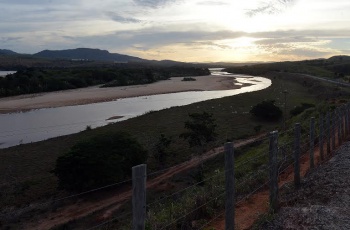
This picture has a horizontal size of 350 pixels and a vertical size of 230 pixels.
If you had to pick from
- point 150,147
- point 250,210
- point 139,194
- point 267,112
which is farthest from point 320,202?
point 267,112

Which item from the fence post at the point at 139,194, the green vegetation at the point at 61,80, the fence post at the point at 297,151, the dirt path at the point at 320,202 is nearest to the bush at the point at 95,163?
the dirt path at the point at 320,202

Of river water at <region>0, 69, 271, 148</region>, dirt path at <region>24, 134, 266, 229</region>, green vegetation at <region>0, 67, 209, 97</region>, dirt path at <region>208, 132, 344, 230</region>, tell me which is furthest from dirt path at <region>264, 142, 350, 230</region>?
green vegetation at <region>0, 67, 209, 97</region>

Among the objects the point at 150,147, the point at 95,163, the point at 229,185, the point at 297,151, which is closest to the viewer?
the point at 229,185

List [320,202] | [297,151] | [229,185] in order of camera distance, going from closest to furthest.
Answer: [229,185], [320,202], [297,151]

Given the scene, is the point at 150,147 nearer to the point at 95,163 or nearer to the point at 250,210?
the point at 95,163

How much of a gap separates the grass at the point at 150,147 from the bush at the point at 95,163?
88 centimetres

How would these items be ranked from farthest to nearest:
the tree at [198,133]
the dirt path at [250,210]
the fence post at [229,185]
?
the tree at [198,133] → the dirt path at [250,210] → the fence post at [229,185]

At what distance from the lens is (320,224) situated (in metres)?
6.78

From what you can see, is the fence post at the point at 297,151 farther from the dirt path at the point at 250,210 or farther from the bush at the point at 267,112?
the bush at the point at 267,112

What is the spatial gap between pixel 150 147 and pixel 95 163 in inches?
263

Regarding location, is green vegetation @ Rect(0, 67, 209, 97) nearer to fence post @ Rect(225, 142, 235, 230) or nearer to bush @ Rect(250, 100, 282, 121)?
bush @ Rect(250, 100, 282, 121)

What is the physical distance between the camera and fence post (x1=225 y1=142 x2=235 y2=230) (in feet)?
20.2

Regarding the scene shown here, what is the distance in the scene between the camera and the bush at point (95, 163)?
18250 millimetres

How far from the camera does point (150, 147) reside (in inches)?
989
